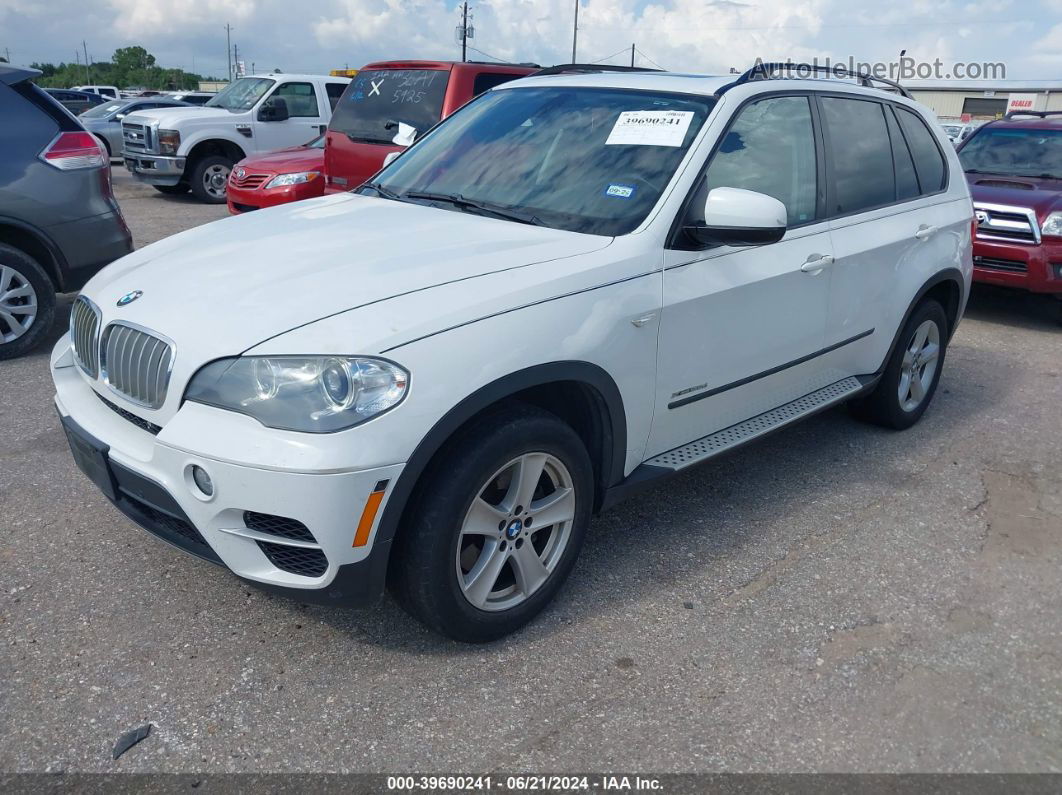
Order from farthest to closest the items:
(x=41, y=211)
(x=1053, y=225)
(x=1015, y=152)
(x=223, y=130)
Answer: (x=223, y=130) → (x=1015, y=152) → (x=1053, y=225) → (x=41, y=211)

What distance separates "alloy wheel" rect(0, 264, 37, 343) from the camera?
18.1 ft

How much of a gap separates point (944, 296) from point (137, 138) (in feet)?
40.1

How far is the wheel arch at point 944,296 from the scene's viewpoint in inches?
182

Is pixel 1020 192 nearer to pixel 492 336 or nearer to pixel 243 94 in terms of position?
pixel 492 336

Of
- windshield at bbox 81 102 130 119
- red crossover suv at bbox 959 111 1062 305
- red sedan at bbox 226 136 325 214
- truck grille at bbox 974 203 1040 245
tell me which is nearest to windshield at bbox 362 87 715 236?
red crossover suv at bbox 959 111 1062 305

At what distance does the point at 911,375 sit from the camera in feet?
16.3

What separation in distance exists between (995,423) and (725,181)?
285 centimetres

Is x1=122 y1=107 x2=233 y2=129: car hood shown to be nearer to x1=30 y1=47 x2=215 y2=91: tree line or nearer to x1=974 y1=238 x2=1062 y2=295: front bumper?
x1=974 y1=238 x2=1062 y2=295: front bumper

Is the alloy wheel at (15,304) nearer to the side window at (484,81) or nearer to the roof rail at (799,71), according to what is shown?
the side window at (484,81)

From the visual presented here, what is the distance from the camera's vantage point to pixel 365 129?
27.3 ft

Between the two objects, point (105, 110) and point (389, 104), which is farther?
point (105, 110)

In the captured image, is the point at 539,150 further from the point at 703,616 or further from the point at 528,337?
the point at 703,616

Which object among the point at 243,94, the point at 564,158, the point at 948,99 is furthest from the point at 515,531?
the point at 948,99

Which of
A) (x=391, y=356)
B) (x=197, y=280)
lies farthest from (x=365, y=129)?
(x=391, y=356)
